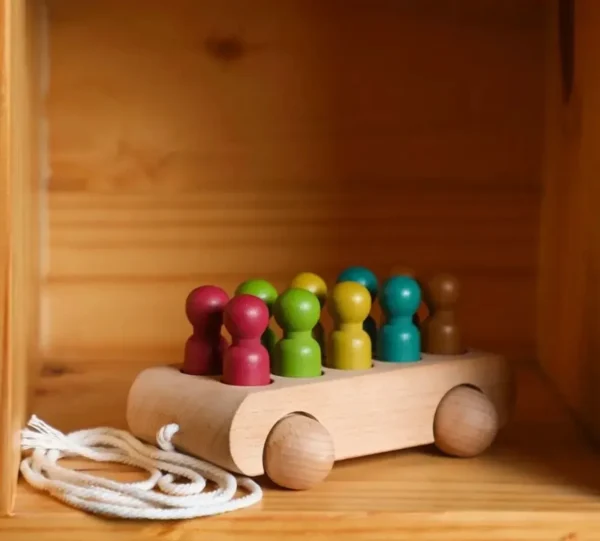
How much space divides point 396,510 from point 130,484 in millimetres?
147

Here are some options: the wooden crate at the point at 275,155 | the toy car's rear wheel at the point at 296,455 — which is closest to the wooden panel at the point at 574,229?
the wooden crate at the point at 275,155

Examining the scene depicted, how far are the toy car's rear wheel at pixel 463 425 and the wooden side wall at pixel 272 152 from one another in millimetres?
295

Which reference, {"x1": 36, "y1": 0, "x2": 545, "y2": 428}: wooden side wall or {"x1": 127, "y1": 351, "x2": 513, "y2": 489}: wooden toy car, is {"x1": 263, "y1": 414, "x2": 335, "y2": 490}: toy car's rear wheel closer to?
{"x1": 127, "y1": 351, "x2": 513, "y2": 489}: wooden toy car

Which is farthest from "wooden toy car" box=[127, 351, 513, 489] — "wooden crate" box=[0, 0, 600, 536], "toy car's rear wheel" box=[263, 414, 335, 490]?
"wooden crate" box=[0, 0, 600, 536]

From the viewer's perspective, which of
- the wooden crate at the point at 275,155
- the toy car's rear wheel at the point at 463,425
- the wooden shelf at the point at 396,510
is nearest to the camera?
the wooden shelf at the point at 396,510

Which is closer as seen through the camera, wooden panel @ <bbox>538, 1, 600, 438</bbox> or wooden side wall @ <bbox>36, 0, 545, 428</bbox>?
wooden panel @ <bbox>538, 1, 600, 438</bbox>

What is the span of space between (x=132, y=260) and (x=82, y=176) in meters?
0.09

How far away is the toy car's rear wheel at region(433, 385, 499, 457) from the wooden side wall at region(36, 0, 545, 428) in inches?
11.6

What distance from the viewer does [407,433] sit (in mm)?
606

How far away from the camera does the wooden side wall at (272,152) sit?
0.89 m

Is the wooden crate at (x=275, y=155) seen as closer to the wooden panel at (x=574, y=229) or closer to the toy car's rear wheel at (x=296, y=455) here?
the wooden panel at (x=574, y=229)

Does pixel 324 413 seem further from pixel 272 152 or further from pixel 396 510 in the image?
pixel 272 152

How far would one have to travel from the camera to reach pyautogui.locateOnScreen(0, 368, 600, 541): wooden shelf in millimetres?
489

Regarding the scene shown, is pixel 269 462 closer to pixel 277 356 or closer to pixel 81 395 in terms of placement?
pixel 277 356
